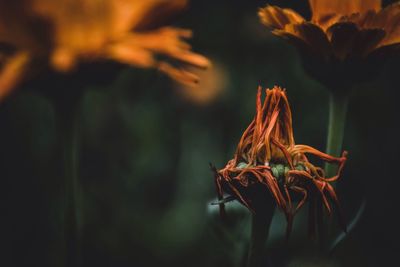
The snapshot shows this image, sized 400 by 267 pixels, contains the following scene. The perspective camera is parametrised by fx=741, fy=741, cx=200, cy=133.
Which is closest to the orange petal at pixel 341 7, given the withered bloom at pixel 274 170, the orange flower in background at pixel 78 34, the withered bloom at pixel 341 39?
the withered bloom at pixel 341 39

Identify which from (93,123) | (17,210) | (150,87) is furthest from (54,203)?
(150,87)

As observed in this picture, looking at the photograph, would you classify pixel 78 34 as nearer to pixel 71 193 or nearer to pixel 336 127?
pixel 71 193

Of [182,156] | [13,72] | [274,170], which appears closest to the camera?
[13,72]

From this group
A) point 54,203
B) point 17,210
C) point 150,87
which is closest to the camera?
point 17,210

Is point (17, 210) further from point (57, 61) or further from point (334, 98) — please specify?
point (57, 61)

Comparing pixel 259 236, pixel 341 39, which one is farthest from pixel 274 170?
pixel 341 39

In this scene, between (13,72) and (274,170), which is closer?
(13,72)

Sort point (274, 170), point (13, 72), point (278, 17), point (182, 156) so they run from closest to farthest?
point (13, 72) < point (274, 170) < point (278, 17) < point (182, 156)

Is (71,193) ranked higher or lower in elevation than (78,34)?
lower
